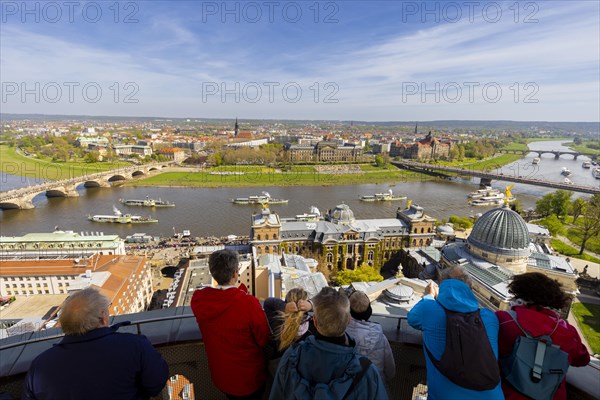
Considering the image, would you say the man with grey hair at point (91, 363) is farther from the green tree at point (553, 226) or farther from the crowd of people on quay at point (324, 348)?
the green tree at point (553, 226)

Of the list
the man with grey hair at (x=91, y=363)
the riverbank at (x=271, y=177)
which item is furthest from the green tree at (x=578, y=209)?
the man with grey hair at (x=91, y=363)

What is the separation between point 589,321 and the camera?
9.64 m

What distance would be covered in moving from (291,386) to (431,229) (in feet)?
50.2

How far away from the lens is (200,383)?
1.83 metres

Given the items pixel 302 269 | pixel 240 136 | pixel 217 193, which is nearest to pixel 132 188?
pixel 217 193

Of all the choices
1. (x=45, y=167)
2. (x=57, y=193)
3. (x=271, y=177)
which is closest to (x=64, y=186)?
(x=57, y=193)

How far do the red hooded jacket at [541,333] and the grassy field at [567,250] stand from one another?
17229 mm

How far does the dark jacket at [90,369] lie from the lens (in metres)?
1.07

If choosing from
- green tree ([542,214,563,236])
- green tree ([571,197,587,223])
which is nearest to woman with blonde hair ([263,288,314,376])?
green tree ([542,214,563,236])

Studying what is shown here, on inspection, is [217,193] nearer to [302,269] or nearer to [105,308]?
[302,269]

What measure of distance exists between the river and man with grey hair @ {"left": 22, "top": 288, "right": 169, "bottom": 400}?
17.2m

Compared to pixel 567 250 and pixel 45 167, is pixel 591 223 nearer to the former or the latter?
pixel 567 250

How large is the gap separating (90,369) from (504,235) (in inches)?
449

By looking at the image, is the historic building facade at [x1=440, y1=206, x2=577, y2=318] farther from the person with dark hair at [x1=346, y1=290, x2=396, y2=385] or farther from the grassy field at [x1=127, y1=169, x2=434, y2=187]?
the grassy field at [x1=127, y1=169, x2=434, y2=187]
